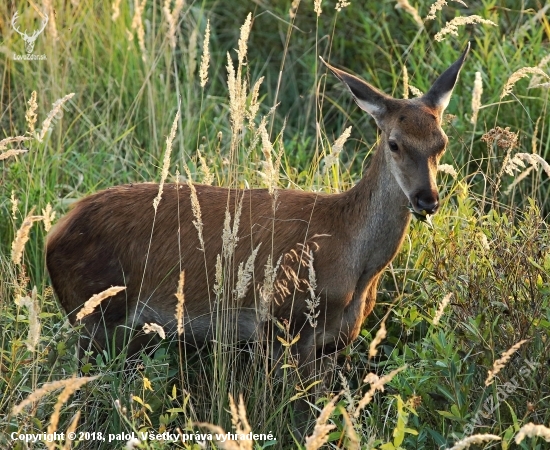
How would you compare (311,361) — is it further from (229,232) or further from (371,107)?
(371,107)

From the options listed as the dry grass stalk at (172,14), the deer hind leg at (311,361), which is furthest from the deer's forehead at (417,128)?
the dry grass stalk at (172,14)

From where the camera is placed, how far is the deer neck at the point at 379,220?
15.8 feet

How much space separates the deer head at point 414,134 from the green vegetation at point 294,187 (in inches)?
10.8

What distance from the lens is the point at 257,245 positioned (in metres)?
5.02

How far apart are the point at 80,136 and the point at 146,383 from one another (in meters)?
3.12

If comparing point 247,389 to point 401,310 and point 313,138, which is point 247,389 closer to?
point 401,310

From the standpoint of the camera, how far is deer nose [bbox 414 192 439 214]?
443 cm

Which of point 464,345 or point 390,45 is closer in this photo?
point 464,345

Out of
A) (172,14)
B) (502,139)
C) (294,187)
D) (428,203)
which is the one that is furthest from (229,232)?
(172,14)

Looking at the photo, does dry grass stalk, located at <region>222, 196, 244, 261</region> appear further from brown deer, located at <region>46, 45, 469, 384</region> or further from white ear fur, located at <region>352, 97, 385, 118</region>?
white ear fur, located at <region>352, 97, 385, 118</region>

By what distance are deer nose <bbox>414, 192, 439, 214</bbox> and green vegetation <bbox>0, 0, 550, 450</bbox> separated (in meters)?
0.26

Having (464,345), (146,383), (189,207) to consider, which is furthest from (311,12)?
(146,383)

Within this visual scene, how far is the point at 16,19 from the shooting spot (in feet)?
23.9

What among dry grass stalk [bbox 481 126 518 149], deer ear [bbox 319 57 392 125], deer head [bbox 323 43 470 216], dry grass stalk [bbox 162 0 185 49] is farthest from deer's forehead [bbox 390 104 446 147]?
dry grass stalk [bbox 162 0 185 49]
